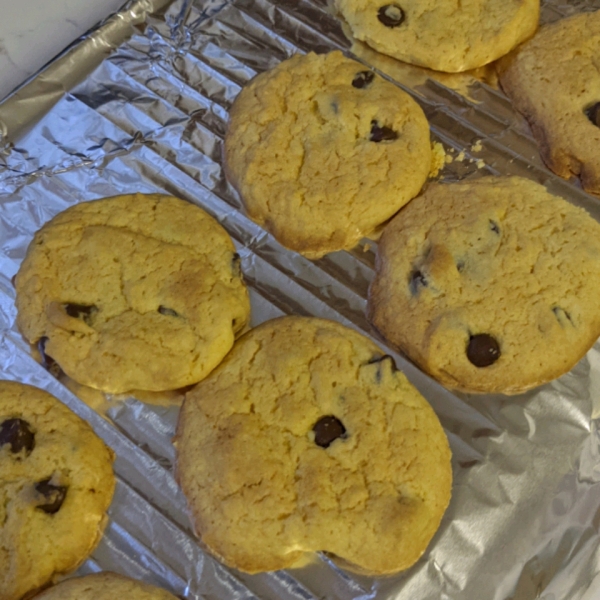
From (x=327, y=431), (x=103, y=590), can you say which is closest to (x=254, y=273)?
(x=327, y=431)

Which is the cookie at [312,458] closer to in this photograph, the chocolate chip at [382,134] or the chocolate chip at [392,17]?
the chocolate chip at [382,134]

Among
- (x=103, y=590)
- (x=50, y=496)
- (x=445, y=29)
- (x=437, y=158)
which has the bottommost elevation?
(x=103, y=590)

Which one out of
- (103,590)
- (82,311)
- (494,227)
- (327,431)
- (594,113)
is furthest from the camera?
(594,113)

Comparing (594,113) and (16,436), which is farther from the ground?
(594,113)

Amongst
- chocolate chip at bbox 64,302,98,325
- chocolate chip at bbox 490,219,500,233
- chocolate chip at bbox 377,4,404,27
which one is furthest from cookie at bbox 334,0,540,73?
chocolate chip at bbox 64,302,98,325

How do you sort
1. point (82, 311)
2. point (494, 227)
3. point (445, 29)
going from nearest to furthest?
point (82, 311)
point (494, 227)
point (445, 29)

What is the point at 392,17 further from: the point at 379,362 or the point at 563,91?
the point at 379,362

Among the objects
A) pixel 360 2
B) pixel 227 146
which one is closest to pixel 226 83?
pixel 227 146

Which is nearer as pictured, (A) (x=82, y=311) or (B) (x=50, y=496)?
(B) (x=50, y=496)
